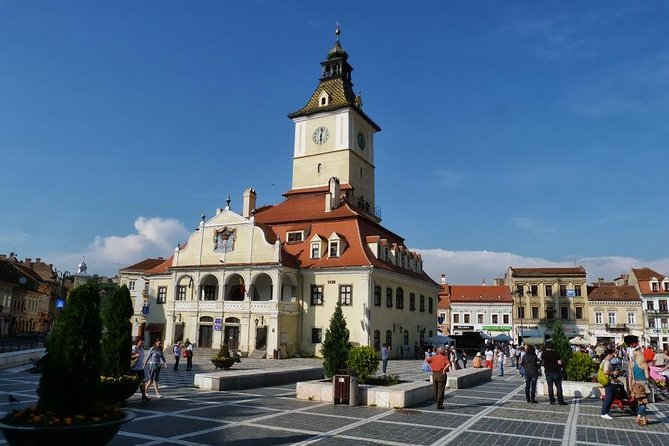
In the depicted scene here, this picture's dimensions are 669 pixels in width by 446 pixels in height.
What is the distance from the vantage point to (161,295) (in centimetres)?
4838

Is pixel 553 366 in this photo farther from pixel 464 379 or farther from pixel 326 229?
pixel 326 229

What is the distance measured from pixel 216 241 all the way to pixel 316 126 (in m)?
19.5

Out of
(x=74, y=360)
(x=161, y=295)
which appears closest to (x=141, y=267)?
(x=161, y=295)

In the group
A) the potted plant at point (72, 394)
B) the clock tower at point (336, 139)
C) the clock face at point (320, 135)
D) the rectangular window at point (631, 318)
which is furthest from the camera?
the rectangular window at point (631, 318)

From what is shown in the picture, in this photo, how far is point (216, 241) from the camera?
44.6 metres

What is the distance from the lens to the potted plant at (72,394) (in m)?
7.65

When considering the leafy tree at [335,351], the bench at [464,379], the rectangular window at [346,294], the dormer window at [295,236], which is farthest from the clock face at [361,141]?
the leafy tree at [335,351]

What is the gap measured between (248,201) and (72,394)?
142ft

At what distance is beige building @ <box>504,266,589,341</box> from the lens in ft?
233

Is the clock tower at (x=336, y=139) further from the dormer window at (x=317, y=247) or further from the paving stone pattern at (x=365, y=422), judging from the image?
the paving stone pattern at (x=365, y=422)

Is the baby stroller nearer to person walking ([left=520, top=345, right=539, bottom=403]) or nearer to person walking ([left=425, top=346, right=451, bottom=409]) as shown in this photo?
person walking ([left=520, top=345, right=539, bottom=403])

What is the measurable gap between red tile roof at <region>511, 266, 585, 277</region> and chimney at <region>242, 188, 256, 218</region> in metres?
40.7

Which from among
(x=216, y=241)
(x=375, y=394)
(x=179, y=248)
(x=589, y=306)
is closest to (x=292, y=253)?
(x=216, y=241)

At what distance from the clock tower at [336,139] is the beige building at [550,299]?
2738cm
